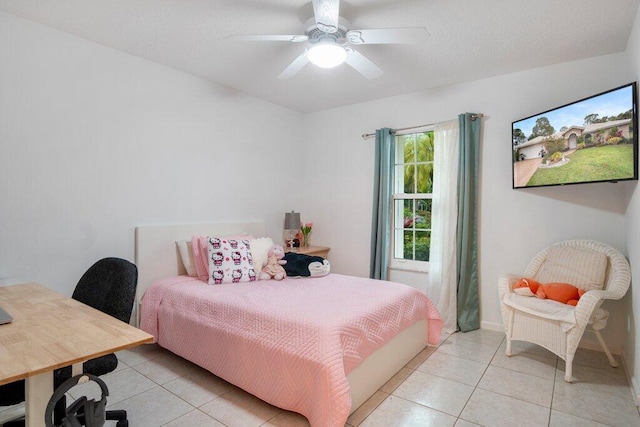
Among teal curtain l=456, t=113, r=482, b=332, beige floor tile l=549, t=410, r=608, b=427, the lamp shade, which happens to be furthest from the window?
beige floor tile l=549, t=410, r=608, b=427

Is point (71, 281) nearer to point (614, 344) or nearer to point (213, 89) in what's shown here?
point (213, 89)

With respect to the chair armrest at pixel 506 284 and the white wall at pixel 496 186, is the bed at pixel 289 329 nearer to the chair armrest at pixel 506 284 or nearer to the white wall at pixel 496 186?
the chair armrest at pixel 506 284

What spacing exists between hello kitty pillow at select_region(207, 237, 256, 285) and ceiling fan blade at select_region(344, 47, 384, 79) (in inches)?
71.4

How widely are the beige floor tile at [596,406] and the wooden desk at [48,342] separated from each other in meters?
2.41

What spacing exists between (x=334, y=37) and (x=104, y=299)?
2.14 metres

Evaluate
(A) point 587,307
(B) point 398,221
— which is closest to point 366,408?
(A) point 587,307

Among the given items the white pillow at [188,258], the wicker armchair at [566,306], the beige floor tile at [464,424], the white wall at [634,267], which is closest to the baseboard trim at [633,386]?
the white wall at [634,267]

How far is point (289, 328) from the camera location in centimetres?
197

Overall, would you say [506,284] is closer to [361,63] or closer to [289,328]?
[289,328]

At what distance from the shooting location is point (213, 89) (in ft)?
11.8

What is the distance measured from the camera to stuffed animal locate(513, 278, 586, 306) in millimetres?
2597

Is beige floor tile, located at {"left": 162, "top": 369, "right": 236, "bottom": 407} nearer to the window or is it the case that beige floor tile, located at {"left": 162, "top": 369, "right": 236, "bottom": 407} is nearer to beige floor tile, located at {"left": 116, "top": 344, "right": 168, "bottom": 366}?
beige floor tile, located at {"left": 116, "top": 344, "right": 168, "bottom": 366}

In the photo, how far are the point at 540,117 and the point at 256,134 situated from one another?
2921 mm

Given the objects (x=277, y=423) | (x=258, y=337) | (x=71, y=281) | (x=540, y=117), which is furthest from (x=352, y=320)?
(x=540, y=117)
